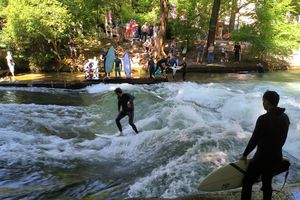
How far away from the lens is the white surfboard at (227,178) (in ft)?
17.4

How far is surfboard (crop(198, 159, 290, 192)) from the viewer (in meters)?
5.27

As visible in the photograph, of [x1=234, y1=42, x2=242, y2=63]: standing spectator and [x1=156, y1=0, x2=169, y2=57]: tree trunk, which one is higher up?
[x1=156, y1=0, x2=169, y2=57]: tree trunk

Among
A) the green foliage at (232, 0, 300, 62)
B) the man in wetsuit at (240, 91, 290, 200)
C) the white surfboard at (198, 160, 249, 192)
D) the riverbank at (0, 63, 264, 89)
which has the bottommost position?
the white surfboard at (198, 160, 249, 192)

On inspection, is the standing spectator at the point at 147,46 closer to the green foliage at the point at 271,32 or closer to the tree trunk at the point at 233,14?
the green foliage at the point at 271,32

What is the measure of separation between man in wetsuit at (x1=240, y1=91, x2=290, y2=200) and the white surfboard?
0.20m

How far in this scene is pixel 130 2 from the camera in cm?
3216

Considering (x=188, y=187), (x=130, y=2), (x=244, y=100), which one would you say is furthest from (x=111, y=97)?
(x=130, y=2)

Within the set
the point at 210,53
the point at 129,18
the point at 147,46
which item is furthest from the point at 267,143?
the point at 129,18

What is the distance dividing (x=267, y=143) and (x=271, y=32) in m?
24.1

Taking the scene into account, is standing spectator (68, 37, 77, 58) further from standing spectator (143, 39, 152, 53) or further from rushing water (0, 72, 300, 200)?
rushing water (0, 72, 300, 200)

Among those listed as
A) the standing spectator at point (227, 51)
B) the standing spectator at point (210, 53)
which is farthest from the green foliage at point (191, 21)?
the standing spectator at point (227, 51)

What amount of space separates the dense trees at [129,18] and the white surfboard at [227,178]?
18.9 meters

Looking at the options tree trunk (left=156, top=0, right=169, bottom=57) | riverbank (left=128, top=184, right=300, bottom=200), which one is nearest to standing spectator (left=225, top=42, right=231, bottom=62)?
tree trunk (left=156, top=0, right=169, bottom=57)

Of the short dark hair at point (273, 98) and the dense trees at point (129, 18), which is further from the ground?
the dense trees at point (129, 18)
